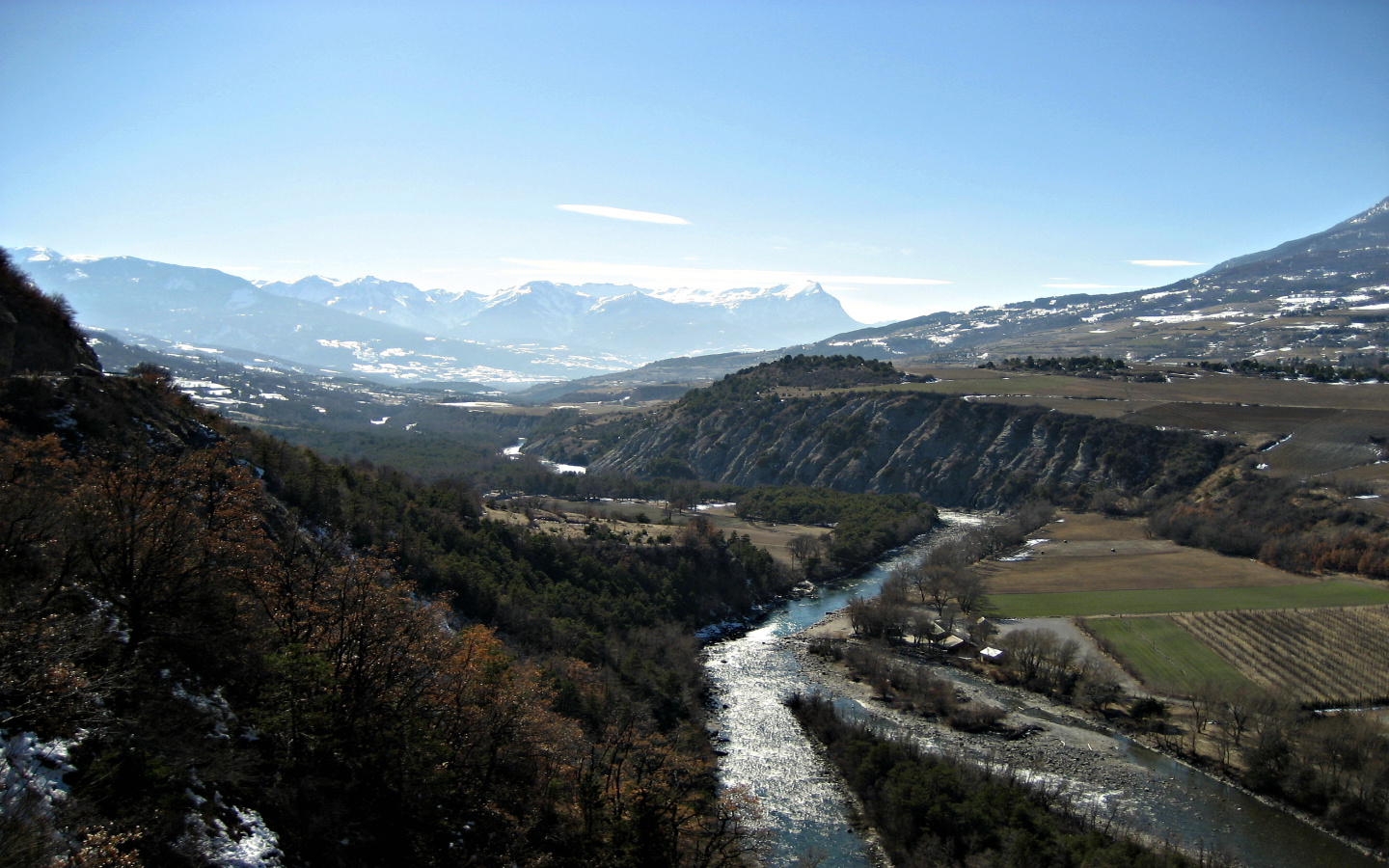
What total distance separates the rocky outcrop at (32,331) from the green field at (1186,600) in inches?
2957

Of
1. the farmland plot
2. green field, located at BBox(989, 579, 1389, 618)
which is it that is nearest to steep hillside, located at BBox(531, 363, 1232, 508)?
green field, located at BBox(989, 579, 1389, 618)

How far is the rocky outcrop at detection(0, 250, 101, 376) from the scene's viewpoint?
42312 millimetres

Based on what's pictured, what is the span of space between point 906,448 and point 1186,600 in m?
71.6

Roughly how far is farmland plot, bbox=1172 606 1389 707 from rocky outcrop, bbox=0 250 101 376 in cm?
7928

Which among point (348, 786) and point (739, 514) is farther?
point (739, 514)

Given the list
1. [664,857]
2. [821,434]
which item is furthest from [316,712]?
[821,434]

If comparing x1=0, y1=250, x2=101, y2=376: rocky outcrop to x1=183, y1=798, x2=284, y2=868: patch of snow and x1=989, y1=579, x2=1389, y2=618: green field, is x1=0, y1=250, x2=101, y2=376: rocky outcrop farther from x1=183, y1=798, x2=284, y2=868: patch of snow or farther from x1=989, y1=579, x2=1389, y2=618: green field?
x1=989, y1=579, x2=1389, y2=618: green field

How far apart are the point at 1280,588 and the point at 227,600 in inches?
3347

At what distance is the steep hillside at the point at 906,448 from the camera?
115688 millimetres

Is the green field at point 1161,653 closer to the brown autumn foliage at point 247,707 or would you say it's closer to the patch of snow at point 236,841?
the brown autumn foliage at point 247,707

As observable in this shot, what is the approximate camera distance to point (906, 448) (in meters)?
140

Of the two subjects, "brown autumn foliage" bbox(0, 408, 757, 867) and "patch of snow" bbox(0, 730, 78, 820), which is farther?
"brown autumn foliage" bbox(0, 408, 757, 867)

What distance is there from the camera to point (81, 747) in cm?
1490

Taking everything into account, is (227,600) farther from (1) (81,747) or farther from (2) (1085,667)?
(2) (1085,667)
